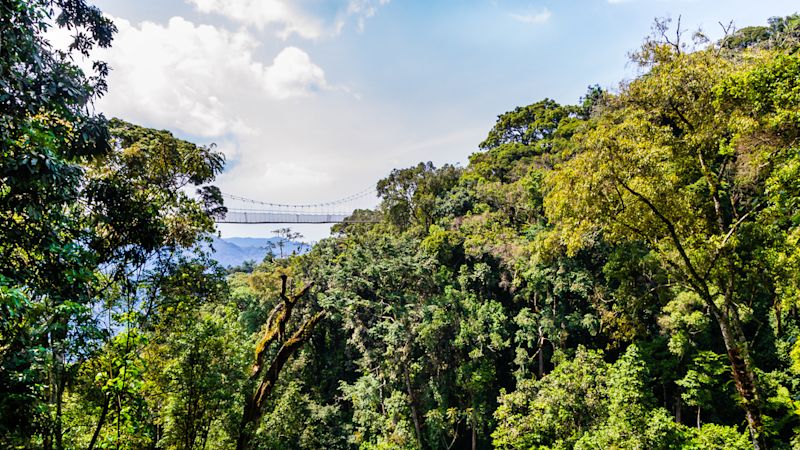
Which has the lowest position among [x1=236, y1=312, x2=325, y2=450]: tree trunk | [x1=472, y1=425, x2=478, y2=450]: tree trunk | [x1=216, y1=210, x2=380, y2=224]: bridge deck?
[x1=472, y1=425, x2=478, y2=450]: tree trunk

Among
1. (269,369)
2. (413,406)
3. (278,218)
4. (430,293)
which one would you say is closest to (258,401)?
(269,369)

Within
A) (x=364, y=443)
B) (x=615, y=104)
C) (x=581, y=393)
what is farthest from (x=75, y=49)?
(x=364, y=443)

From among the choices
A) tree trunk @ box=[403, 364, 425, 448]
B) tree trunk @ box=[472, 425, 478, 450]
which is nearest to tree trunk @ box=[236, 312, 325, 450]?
tree trunk @ box=[403, 364, 425, 448]

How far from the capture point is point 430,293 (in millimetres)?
16250

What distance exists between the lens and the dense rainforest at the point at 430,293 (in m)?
3.60

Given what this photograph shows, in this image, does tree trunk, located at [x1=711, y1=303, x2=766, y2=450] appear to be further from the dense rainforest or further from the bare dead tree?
the bare dead tree

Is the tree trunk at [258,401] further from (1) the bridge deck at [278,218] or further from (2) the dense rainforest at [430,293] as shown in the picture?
(1) the bridge deck at [278,218]

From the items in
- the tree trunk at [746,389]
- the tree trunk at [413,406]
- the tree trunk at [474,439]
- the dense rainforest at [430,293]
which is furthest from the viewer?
the tree trunk at [474,439]

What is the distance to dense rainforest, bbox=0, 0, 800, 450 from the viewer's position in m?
3.60

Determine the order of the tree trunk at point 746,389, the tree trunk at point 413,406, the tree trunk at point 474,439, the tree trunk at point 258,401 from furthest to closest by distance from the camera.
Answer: the tree trunk at point 474,439
the tree trunk at point 413,406
the tree trunk at point 746,389
the tree trunk at point 258,401

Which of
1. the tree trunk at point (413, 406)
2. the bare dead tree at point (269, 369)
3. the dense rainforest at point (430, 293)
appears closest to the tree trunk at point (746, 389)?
the dense rainforest at point (430, 293)

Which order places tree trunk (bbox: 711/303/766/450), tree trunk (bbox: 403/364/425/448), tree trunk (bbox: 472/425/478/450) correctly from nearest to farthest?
tree trunk (bbox: 711/303/766/450)
tree trunk (bbox: 403/364/425/448)
tree trunk (bbox: 472/425/478/450)

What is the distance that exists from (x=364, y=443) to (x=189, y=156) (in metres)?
11.6

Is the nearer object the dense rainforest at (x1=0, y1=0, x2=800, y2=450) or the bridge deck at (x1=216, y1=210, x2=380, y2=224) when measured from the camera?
the dense rainforest at (x1=0, y1=0, x2=800, y2=450)
